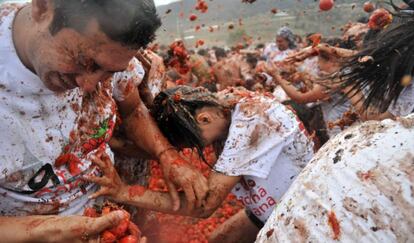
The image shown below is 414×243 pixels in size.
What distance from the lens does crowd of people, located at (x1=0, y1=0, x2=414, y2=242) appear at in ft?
4.26

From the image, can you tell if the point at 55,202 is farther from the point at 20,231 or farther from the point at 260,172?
the point at 260,172

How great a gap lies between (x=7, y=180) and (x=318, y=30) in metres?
18.9

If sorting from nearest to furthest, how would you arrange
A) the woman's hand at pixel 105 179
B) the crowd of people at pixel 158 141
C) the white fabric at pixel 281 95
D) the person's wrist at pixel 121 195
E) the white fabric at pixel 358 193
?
the white fabric at pixel 358 193, the crowd of people at pixel 158 141, the woman's hand at pixel 105 179, the person's wrist at pixel 121 195, the white fabric at pixel 281 95

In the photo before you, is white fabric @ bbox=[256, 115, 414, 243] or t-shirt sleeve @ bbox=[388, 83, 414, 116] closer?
white fabric @ bbox=[256, 115, 414, 243]

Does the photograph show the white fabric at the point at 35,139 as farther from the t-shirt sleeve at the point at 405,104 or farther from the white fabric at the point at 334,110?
the white fabric at the point at 334,110

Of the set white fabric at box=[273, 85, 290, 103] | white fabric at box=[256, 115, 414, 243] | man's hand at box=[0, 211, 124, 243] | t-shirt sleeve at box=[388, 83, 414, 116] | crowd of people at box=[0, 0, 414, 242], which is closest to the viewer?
white fabric at box=[256, 115, 414, 243]

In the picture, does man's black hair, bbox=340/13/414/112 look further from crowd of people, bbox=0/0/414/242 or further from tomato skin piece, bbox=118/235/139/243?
tomato skin piece, bbox=118/235/139/243

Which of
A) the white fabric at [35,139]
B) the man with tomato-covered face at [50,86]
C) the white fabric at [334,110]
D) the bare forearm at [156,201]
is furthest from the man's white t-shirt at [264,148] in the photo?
the white fabric at [334,110]

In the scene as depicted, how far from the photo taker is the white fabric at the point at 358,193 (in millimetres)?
1192

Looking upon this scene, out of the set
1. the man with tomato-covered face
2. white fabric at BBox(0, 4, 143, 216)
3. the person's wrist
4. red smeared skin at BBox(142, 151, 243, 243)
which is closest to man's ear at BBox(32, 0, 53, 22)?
the man with tomato-covered face

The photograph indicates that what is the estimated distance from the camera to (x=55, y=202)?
228 cm

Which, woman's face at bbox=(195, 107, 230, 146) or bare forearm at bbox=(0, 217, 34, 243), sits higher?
bare forearm at bbox=(0, 217, 34, 243)

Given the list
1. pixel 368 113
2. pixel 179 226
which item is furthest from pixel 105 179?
pixel 179 226

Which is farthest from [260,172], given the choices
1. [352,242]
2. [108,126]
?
[352,242]
